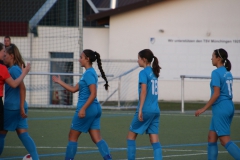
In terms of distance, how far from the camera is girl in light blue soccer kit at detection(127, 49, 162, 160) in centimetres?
812

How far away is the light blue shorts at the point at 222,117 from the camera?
26.9 feet

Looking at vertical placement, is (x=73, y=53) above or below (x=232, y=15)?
below

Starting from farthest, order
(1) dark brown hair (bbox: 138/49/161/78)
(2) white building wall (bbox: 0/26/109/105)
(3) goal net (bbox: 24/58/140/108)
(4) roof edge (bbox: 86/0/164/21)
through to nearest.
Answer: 1. (2) white building wall (bbox: 0/26/109/105)
2. (4) roof edge (bbox: 86/0/164/21)
3. (3) goal net (bbox: 24/58/140/108)
4. (1) dark brown hair (bbox: 138/49/161/78)

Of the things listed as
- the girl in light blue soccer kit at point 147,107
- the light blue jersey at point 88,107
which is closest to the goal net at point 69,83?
the girl in light blue soccer kit at point 147,107

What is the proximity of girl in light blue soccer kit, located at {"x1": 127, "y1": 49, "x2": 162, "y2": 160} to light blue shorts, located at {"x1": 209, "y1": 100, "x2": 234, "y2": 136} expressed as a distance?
0.83 meters

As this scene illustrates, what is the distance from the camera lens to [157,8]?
23547 millimetres

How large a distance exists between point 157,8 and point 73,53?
388 cm

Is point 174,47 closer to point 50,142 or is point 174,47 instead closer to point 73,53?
point 73,53

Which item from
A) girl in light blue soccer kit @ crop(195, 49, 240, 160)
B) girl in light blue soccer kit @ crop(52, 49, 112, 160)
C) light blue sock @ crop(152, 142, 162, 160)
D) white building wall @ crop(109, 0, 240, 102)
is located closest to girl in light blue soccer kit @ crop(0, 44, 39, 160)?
girl in light blue soccer kit @ crop(52, 49, 112, 160)

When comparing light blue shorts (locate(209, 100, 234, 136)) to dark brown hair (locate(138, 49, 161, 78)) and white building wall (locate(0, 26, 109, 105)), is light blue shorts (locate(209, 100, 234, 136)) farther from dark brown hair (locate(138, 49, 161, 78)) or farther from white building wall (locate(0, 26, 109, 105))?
white building wall (locate(0, 26, 109, 105))

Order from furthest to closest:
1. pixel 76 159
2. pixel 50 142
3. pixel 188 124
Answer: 1. pixel 188 124
2. pixel 50 142
3. pixel 76 159

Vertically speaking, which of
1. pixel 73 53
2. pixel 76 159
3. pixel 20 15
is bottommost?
pixel 76 159

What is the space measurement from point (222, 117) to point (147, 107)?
3.53 feet

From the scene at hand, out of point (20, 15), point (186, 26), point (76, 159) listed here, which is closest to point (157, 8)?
point (186, 26)
